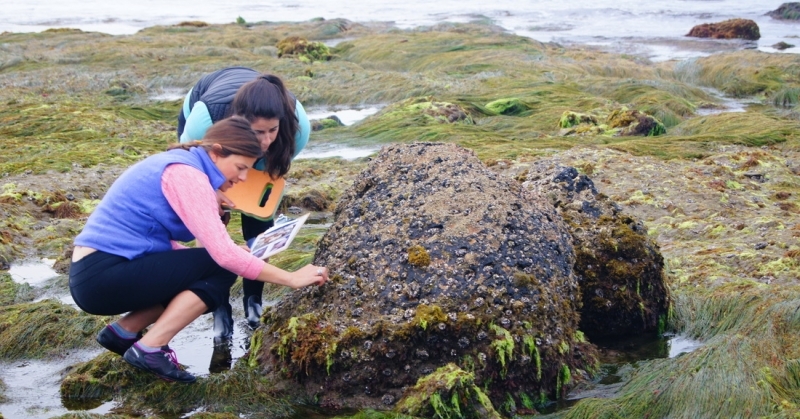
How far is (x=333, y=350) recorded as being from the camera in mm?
4027

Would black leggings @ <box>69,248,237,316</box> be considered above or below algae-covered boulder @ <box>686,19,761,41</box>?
above

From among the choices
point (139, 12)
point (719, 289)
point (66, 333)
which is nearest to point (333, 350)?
point (66, 333)

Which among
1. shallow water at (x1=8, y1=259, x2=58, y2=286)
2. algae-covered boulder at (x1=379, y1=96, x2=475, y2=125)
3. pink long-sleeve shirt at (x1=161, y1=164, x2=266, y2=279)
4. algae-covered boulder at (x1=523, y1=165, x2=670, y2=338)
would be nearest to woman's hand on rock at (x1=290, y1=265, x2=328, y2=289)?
pink long-sleeve shirt at (x1=161, y1=164, x2=266, y2=279)

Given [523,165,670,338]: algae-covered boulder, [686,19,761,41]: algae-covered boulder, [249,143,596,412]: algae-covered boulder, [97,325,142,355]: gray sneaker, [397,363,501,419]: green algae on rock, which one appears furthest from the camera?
[686,19,761,41]: algae-covered boulder

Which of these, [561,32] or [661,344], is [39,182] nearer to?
[661,344]

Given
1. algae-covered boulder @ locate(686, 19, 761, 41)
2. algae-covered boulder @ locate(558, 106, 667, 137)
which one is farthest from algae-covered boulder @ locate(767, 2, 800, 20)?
algae-covered boulder @ locate(558, 106, 667, 137)

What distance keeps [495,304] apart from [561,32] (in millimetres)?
26723

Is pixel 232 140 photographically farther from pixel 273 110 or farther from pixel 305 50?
pixel 305 50

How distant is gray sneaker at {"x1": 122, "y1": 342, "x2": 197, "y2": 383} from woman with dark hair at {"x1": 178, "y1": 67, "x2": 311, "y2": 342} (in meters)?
0.74

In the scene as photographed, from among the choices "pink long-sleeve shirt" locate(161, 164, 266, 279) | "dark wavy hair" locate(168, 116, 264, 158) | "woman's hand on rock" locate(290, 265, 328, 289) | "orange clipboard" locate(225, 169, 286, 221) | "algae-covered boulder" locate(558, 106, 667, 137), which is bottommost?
"algae-covered boulder" locate(558, 106, 667, 137)

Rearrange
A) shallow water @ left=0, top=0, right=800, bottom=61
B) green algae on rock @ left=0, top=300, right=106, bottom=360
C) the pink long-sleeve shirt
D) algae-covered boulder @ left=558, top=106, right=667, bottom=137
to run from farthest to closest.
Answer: shallow water @ left=0, top=0, right=800, bottom=61
algae-covered boulder @ left=558, top=106, right=667, bottom=137
green algae on rock @ left=0, top=300, right=106, bottom=360
the pink long-sleeve shirt

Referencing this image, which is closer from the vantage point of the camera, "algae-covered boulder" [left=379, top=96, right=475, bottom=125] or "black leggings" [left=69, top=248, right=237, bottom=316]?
"black leggings" [left=69, top=248, right=237, bottom=316]

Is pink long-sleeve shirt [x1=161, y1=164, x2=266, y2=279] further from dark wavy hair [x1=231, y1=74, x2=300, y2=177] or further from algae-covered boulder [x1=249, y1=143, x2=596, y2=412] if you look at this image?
dark wavy hair [x1=231, y1=74, x2=300, y2=177]

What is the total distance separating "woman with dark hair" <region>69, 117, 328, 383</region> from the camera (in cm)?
396
